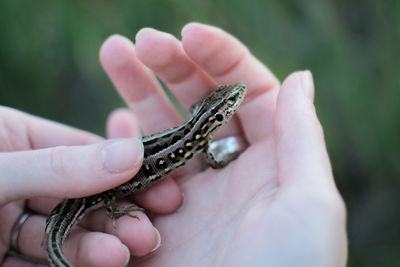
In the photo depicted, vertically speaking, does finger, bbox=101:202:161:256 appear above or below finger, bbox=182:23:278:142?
below

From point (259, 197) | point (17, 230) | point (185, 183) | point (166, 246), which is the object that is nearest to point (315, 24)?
point (185, 183)

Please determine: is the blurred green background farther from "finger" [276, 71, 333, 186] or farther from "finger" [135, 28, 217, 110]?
"finger" [276, 71, 333, 186]

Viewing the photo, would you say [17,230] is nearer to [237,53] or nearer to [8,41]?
[237,53]

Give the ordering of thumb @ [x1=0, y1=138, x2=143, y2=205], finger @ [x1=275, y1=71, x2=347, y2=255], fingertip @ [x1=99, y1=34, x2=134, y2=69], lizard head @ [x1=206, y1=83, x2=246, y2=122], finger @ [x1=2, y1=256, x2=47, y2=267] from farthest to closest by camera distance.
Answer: fingertip @ [x1=99, y1=34, x2=134, y2=69] → lizard head @ [x1=206, y1=83, x2=246, y2=122] → finger @ [x1=2, y1=256, x2=47, y2=267] → thumb @ [x1=0, y1=138, x2=143, y2=205] → finger @ [x1=275, y1=71, x2=347, y2=255]

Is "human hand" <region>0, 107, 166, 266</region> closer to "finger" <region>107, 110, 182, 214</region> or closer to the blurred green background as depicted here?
"finger" <region>107, 110, 182, 214</region>

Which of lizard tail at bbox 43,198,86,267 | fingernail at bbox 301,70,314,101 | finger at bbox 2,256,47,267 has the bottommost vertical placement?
finger at bbox 2,256,47,267

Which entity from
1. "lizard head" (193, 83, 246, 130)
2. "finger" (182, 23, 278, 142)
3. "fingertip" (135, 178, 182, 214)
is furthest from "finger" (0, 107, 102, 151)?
"finger" (182, 23, 278, 142)

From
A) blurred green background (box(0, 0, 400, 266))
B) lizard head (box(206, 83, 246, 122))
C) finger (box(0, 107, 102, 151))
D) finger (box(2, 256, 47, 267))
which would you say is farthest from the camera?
blurred green background (box(0, 0, 400, 266))

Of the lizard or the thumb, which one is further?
the lizard

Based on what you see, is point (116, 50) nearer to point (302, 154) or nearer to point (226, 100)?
point (226, 100)
